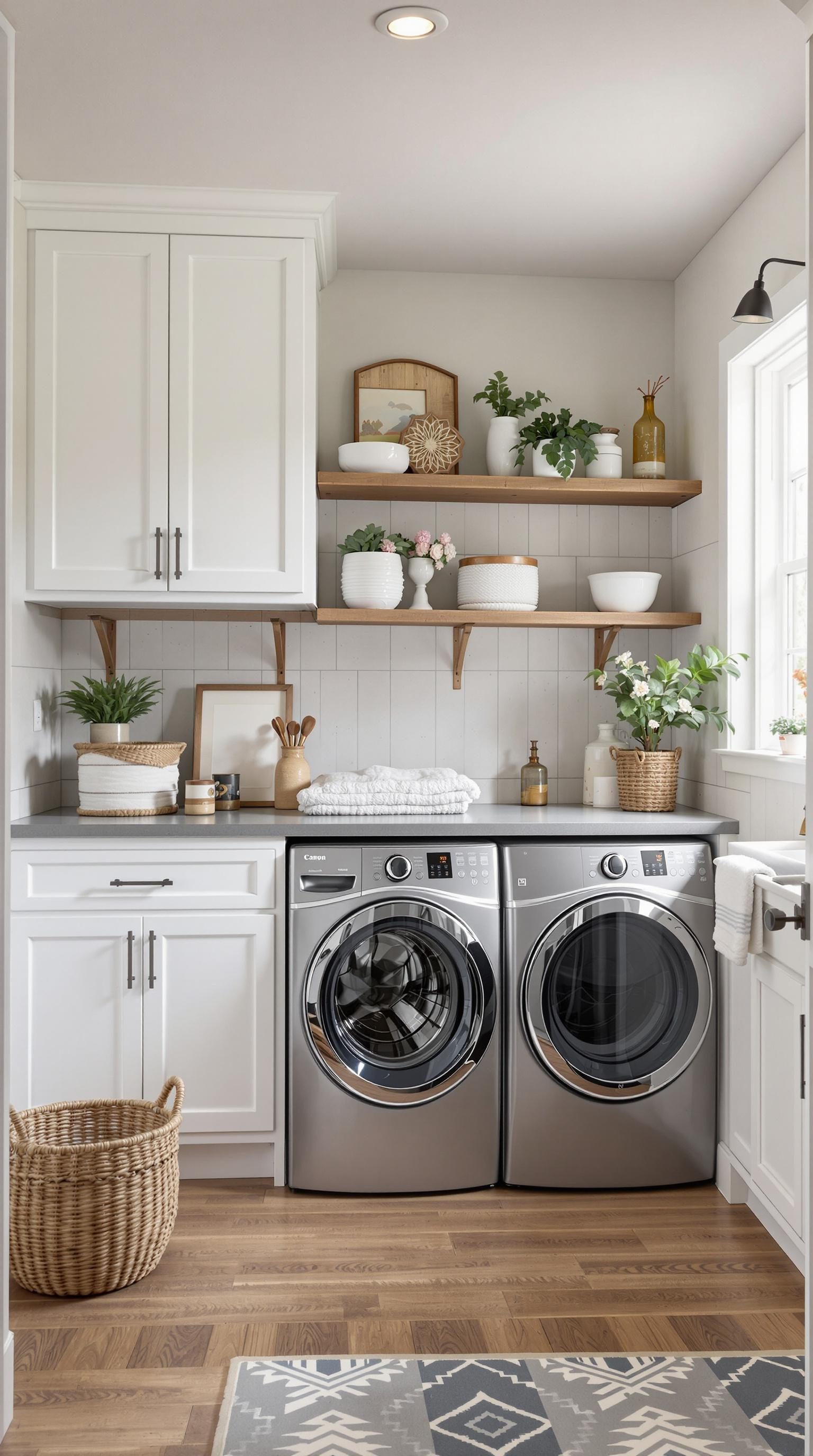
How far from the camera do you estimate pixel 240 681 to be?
3395mm

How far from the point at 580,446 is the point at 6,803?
79.8 inches

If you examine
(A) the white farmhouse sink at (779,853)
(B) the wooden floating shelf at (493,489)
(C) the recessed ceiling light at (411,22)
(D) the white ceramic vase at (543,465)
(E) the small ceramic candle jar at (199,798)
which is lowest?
(A) the white farmhouse sink at (779,853)

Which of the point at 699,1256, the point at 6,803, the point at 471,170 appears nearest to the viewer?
the point at 6,803

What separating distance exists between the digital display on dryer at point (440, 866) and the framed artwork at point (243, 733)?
726mm

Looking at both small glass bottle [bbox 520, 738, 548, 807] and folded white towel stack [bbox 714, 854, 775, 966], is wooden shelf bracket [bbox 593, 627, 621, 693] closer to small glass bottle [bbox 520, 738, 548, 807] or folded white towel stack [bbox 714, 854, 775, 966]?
small glass bottle [bbox 520, 738, 548, 807]

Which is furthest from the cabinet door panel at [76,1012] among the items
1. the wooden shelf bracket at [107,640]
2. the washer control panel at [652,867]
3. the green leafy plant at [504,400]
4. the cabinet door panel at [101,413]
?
the green leafy plant at [504,400]

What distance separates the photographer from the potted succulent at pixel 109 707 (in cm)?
312

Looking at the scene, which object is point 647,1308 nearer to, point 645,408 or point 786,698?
point 786,698

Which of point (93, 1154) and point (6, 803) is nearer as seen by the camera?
point (6, 803)

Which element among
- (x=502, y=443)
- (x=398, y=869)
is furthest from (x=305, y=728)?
(x=502, y=443)

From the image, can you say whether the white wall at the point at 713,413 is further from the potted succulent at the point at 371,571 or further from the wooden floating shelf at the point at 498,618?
the potted succulent at the point at 371,571

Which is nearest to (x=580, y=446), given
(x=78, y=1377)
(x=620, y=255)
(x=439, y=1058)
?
(x=620, y=255)

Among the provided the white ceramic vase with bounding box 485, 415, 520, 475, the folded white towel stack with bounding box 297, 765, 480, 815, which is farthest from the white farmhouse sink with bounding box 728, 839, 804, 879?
the white ceramic vase with bounding box 485, 415, 520, 475

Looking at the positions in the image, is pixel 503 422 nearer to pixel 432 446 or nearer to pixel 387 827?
pixel 432 446
